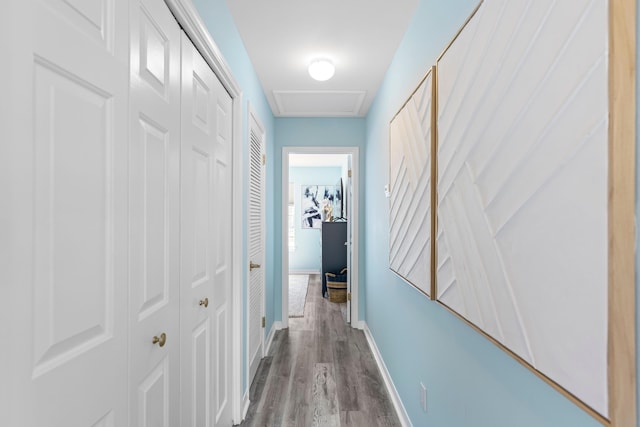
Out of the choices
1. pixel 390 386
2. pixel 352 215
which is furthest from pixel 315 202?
pixel 390 386

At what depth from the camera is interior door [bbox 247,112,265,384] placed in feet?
8.59

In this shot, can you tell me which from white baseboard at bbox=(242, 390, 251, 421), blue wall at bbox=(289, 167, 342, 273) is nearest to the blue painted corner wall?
white baseboard at bbox=(242, 390, 251, 421)

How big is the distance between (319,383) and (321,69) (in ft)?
7.64

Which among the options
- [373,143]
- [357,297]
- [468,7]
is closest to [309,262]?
[357,297]

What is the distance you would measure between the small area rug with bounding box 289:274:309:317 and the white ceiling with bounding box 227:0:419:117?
2672 mm

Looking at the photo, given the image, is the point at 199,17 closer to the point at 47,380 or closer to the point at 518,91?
the point at 518,91

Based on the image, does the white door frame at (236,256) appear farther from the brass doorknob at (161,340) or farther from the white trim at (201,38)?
the brass doorknob at (161,340)

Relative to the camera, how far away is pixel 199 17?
1438mm

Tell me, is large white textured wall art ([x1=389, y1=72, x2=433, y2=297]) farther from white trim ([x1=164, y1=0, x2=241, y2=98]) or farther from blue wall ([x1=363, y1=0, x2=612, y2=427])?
white trim ([x1=164, y1=0, x2=241, y2=98])

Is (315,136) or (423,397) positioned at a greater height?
(315,136)

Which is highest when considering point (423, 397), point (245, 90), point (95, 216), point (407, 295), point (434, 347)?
point (245, 90)

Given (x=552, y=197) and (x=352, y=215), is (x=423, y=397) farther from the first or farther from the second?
(x=352, y=215)

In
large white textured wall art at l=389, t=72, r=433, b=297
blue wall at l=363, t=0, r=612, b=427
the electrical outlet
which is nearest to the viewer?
blue wall at l=363, t=0, r=612, b=427

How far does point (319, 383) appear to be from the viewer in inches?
105
